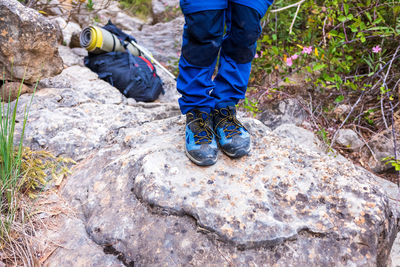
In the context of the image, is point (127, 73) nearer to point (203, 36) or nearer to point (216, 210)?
point (203, 36)

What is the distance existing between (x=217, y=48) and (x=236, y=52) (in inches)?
5.5

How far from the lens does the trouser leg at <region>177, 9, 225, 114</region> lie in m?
1.38

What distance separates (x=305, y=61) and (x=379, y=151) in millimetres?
1163

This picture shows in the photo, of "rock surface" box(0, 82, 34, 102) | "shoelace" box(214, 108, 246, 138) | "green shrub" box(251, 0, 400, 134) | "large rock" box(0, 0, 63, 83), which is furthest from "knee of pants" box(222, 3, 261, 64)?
"rock surface" box(0, 82, 34, 102)

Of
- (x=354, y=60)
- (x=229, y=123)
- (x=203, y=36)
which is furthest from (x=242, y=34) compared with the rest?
(x=354, y=60)

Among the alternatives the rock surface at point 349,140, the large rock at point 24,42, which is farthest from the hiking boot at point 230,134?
the large rock at point 24,42

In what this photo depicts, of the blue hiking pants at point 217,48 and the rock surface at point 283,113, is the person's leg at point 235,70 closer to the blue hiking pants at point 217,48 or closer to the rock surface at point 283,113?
the blue hiking pants at point 217,48

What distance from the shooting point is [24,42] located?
2.54 metres

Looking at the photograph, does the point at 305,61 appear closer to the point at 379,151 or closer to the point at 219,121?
the point at 379,151

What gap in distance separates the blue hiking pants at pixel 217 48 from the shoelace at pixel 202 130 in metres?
0.07

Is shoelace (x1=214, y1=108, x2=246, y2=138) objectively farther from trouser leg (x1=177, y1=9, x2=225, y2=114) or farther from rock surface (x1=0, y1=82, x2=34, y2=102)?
rock surface (x1=0, y1=82, x2=34, y2=102)

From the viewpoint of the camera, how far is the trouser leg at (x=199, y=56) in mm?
1377

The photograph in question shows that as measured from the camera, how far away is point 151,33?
21.1 feet

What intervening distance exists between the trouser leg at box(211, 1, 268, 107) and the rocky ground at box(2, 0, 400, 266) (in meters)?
0.34
